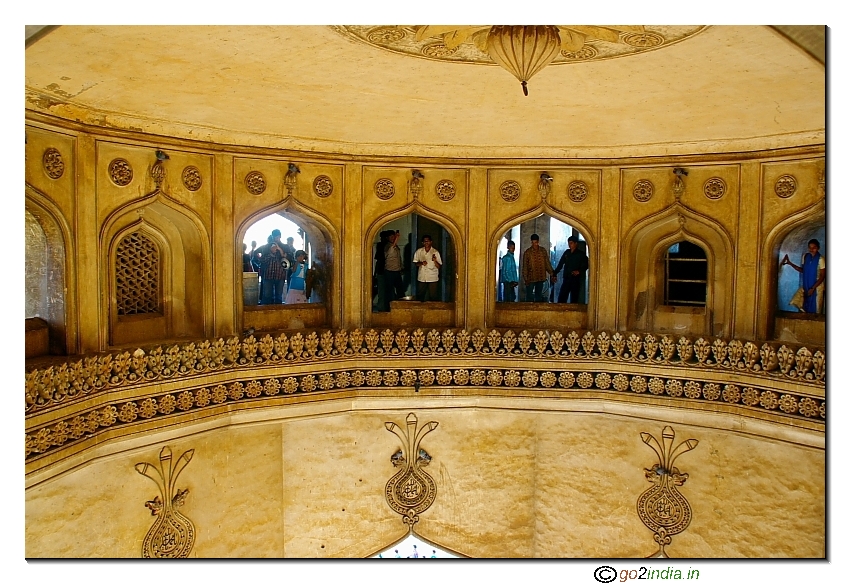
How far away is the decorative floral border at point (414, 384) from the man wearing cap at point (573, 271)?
1.29 m

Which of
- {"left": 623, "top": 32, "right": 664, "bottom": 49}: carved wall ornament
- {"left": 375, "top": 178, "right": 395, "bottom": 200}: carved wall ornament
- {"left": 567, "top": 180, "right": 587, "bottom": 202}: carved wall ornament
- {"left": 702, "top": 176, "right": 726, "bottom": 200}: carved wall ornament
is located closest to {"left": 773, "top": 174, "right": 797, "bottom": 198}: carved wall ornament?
{"left": 702, "top": 176, "right": 726, "bottom": 200}: carved wall ornament

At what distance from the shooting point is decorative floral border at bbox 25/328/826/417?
6234 mm

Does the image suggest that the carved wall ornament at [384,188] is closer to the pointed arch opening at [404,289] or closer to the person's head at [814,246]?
the pointed arch opening at [404,289]

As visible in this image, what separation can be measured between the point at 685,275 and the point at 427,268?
3095 millimetres

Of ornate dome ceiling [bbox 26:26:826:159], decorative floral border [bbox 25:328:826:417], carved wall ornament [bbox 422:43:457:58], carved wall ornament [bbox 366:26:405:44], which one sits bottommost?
decorative floral border [bbox 25:328:826:417]

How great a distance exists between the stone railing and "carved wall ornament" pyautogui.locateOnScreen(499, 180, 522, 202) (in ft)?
5.33

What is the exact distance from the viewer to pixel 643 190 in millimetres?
8328

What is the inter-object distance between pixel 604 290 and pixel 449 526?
3.49 meters

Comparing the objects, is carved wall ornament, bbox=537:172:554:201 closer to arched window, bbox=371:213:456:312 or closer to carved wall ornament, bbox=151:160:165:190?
arched window, bbox=371:213:456:312

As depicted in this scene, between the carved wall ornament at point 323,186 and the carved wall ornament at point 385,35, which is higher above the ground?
the carved wall ornament at point 385,35

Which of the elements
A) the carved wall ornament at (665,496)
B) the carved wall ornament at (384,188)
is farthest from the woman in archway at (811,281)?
the carved wall ornament at (384,188)

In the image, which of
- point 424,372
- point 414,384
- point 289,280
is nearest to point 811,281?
point 424,372

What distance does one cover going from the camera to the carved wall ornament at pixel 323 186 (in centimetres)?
820

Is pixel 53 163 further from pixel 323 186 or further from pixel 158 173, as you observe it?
pixel 323 186
